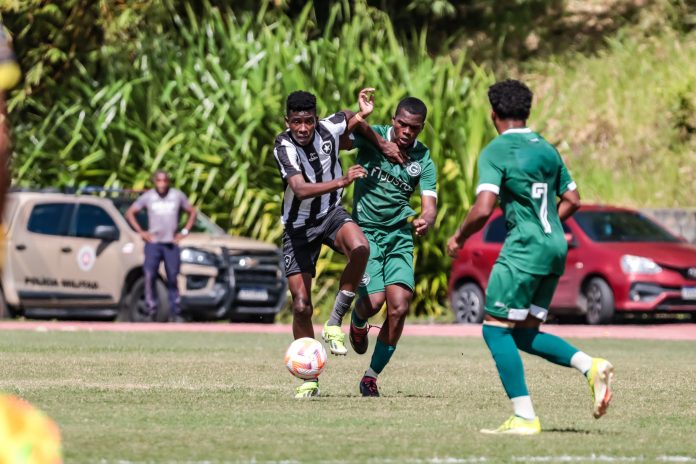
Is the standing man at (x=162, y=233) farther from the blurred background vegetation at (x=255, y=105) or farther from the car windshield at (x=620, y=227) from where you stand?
the car windshield at (x=620, y=227)

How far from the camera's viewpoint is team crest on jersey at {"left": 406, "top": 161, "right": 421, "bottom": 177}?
38.3ft

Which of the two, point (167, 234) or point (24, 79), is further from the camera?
point (24, 79)

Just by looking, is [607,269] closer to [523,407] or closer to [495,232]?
[495,232]

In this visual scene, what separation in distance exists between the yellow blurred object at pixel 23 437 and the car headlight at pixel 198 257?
17.8m

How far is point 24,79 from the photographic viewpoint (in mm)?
29953

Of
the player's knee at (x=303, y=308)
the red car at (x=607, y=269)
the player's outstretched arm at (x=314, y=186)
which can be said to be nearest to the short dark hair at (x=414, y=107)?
the player's outstretched arm at (x=314, y=186)

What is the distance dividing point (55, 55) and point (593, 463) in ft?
75.3

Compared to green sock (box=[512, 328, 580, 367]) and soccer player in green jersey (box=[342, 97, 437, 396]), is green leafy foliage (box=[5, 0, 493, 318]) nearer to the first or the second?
soccer player in green jersey (box=[342, 97, 437, 396])

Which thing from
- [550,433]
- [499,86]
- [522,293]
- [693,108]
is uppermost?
[499,86]

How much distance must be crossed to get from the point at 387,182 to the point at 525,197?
284cm

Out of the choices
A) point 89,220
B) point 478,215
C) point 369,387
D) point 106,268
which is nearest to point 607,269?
point 106,268

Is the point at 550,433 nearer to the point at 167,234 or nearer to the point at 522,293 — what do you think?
the point at 522,293

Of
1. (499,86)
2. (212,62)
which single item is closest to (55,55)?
(212,62)

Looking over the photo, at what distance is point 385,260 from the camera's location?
11.8m
